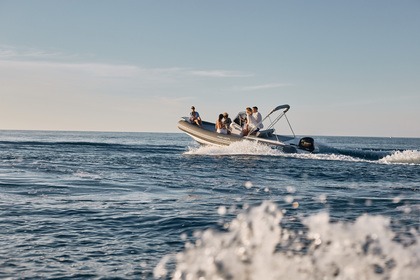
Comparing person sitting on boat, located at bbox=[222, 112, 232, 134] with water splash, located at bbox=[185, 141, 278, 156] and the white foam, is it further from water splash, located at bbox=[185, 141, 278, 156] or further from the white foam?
the white foam

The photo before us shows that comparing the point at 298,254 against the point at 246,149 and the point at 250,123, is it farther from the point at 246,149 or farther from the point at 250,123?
the point at 250,123

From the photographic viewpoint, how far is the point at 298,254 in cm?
662

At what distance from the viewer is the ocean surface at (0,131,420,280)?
19.4 feet

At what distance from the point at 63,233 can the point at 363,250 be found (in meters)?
4.59

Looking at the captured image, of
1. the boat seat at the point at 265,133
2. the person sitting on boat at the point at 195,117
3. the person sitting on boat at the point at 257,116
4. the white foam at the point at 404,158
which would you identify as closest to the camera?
the white foam at the point at 404,158

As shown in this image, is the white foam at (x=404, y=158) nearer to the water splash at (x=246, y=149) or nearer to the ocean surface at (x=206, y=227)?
the water splash at (x=246, y=149)

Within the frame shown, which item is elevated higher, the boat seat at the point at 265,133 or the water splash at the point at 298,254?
the boat seat at the point at 265,133

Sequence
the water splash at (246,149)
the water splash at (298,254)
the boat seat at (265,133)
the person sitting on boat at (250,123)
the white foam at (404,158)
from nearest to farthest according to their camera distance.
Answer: the water splash at (298,254), the white foam at (404,158), the water splash at (246,149), the person sitting on boat at (250,123), the boat seat at (265,133)

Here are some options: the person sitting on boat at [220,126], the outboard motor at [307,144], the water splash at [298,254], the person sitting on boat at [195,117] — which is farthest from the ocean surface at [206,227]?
the person sitting on boat at [195,117]

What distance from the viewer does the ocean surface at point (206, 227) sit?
5910mm

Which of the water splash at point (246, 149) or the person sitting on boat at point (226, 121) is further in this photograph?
the person sitting on boat at point (226, 121)

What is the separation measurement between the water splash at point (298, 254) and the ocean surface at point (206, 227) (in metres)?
0.02

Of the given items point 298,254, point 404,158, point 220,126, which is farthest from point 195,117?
point 298,254

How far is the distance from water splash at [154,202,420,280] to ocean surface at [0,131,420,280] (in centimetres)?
2
